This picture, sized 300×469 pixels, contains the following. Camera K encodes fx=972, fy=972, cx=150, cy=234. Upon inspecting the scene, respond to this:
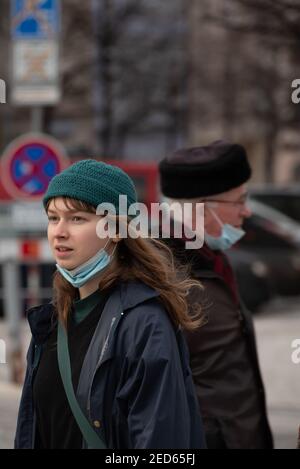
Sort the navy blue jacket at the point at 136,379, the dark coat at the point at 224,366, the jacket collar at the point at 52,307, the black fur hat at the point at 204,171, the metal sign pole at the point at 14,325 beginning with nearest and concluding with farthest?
the navy blue jacket at the point at 136,379 < the jacket collar at the point at 52,307 < the dark coat at the point at 224,366 < the black fur hat at the point at 204,171 < the metal sign pole at the point at 14,325

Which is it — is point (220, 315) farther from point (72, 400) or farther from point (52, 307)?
point (72, 400)

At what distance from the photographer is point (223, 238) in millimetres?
3889

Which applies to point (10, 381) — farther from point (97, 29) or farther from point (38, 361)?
point (97, 29)

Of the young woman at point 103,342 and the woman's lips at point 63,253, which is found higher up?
the woman's lips at point 63,253

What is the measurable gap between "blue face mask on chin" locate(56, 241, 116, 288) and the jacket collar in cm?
7

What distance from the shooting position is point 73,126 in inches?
1443

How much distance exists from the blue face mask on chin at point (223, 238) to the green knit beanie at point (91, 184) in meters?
1.12

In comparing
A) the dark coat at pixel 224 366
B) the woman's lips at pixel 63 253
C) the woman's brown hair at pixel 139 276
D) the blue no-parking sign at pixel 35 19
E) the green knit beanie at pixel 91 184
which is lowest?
the dark coat at pixel 224 366

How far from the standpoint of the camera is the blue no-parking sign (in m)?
8.24

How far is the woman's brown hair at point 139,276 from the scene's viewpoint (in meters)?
2.62

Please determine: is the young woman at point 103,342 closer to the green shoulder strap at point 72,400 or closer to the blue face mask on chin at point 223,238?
the green shoulder strap at point 72,400

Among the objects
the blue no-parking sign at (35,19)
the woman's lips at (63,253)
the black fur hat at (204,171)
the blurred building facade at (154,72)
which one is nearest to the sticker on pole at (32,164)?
the blue no-parking sign at (35,19)

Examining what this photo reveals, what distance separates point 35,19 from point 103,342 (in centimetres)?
623
